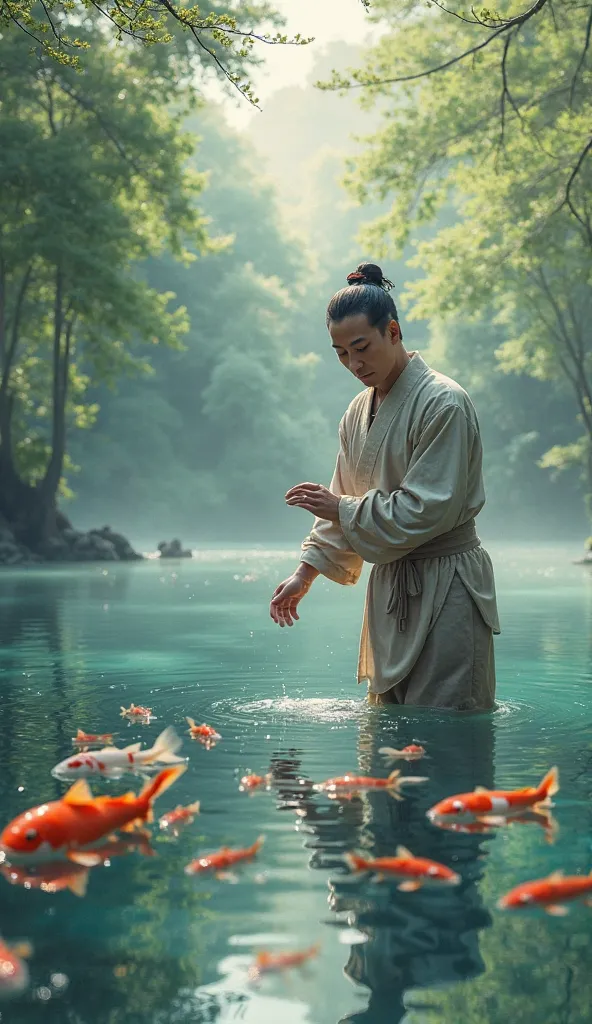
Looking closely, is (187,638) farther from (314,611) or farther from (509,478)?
(509,478)

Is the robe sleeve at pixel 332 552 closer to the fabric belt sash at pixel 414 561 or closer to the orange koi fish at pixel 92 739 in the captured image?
the fabric belt sash at pixel 414 561

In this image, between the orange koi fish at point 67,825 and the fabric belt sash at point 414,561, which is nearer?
the orange koi fish at point 67,825

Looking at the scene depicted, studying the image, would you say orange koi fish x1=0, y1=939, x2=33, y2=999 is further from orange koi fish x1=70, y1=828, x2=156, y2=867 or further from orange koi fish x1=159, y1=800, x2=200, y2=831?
orange koi fish x1=159, y1=800, x2=200, y2=831

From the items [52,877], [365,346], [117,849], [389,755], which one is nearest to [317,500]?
[365,346]

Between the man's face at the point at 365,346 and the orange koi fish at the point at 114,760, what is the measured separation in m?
1.81

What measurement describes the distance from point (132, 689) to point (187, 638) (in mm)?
3457

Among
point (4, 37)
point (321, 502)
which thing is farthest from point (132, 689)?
point (4, 37)

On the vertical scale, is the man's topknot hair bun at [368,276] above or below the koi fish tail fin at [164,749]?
above

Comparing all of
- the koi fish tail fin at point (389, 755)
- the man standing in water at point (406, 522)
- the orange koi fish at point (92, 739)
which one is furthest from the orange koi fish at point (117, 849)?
the man standing in water at point (406, 522)

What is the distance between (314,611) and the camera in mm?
15172

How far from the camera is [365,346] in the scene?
5516 mm

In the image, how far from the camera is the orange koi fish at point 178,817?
407cm

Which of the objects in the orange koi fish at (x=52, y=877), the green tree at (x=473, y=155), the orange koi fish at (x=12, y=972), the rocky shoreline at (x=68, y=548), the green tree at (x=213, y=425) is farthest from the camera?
the green tree at (x=213, y=425)

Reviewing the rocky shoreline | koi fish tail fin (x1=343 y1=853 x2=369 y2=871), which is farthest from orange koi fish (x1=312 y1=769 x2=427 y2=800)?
the rocky shoreline
